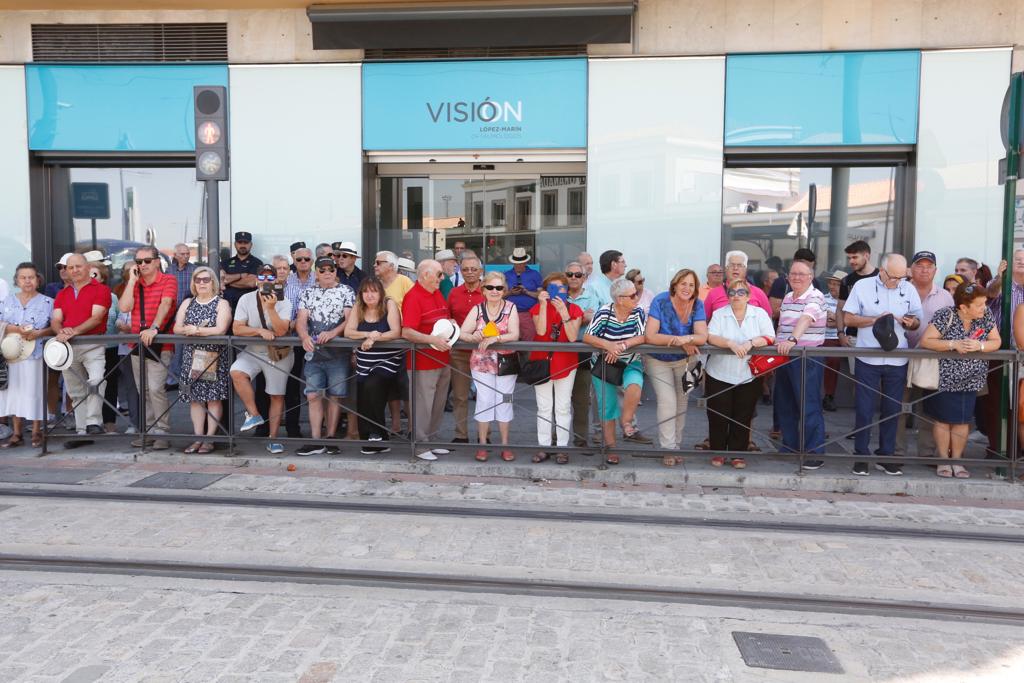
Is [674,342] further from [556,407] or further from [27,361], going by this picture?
[27,361]

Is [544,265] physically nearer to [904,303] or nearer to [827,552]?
[904,303]

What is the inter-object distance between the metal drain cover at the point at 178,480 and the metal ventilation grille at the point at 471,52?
6.68 m

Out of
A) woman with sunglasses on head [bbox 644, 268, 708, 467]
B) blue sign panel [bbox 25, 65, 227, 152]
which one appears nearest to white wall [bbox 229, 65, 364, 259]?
blue sign panel [bbox 25, 65, 227, 152]

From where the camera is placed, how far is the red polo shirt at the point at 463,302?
8578mm

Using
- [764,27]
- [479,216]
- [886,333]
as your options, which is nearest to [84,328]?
[479,216]

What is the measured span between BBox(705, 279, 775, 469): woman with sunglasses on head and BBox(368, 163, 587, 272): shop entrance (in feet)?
15.2

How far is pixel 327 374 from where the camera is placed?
856 cm

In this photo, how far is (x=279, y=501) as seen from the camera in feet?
22.5

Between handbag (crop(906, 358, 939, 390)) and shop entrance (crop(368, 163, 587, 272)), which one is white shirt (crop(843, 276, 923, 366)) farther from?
shop entrance (crop(368, 163, 587, 272))

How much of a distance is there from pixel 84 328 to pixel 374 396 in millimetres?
2982

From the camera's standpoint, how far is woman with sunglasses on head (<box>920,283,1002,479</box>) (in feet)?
24.9

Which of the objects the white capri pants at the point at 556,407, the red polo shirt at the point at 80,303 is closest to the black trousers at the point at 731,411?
the white capri pants at the point at 556,407

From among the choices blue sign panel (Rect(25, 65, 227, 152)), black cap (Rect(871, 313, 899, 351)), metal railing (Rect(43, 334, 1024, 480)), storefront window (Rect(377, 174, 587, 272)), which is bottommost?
metal railing (Rect(43, 334, 1024, 480))

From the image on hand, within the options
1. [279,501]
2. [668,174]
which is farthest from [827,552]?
[668,174]
